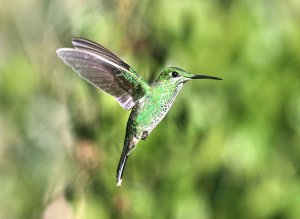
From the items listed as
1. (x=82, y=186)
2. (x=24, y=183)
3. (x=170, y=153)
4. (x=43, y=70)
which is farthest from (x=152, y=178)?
(x=24, y=183)

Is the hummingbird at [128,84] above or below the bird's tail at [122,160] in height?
above

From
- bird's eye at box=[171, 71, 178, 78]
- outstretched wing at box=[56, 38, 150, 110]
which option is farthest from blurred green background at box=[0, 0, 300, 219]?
bird's eye at box=[171, 71, 178, 78]

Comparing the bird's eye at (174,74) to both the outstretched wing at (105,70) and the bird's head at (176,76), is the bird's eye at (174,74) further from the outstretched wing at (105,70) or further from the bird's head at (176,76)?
the outstretched wing at (105,70)

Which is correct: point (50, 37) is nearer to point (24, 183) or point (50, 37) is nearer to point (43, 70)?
point (43, 70)

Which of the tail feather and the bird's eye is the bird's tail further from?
the bird's eye

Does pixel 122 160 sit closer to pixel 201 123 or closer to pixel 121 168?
pixel 121 168

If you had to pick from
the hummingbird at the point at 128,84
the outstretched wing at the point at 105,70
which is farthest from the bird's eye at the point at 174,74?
the outstretched wing at the point at 105,70
